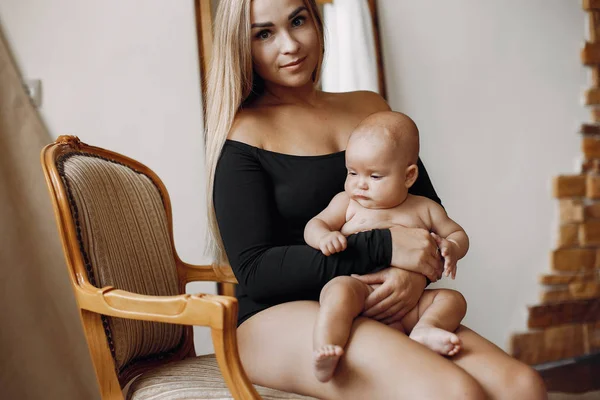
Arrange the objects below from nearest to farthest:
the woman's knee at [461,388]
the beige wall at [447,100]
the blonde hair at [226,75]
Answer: the woman's knee at [461,388] → the blonde hair at [226,75] → the beige wall at [447,100]

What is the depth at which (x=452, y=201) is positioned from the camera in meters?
3.05

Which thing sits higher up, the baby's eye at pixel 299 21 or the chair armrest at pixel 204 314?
the baby's eye at pixel 299 21

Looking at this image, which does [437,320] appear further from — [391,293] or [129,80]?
[129,80]

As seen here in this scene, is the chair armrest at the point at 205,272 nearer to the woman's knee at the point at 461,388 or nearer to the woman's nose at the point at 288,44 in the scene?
the woman's nose at the point at 288,44

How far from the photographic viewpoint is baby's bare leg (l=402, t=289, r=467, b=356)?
1.20 m

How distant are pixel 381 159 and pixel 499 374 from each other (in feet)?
1.60

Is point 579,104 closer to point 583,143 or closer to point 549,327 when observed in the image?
point 583,143

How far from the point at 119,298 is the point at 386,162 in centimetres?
62

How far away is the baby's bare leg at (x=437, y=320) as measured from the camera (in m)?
1.20

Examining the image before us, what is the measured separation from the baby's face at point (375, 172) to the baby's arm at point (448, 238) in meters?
0.11

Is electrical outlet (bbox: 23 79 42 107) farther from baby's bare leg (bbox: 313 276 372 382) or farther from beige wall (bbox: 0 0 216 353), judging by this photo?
baby's bare leg (bbox: 313 276 372 382)

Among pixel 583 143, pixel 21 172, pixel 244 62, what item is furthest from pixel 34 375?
pixel 583 143

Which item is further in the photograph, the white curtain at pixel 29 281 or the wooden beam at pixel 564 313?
the wooden beam at pixel 564 313

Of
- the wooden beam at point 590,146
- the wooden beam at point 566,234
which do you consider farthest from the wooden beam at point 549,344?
the wooden beam at point 590,146
